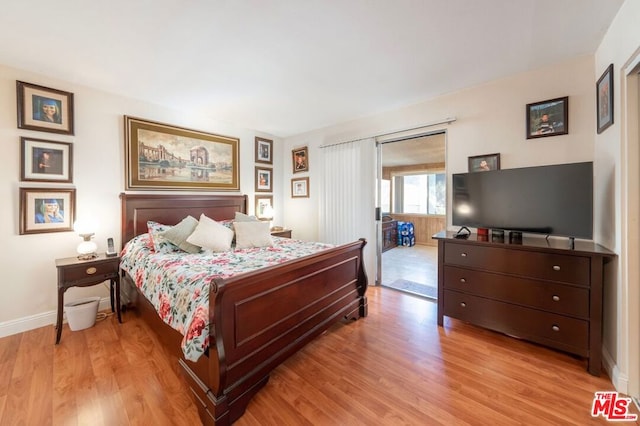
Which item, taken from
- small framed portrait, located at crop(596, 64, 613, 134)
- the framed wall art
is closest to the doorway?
small framed portrait, located at crop(596, 64, 613, 134)

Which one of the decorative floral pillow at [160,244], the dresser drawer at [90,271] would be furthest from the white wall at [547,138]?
the dresser drawer at [90,271]

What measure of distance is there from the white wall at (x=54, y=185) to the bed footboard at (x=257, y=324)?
84.4 inches

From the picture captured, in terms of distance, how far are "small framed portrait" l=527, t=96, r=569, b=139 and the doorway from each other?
1.99m

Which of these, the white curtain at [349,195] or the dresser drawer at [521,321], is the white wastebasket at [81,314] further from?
the dresser drawer at [521,321]

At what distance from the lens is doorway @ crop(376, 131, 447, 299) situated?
4391 millimetres

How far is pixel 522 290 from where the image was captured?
83.2 inches

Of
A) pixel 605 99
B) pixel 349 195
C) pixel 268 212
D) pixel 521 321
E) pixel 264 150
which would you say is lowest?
pixel 521 321

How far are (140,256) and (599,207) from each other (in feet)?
13.3

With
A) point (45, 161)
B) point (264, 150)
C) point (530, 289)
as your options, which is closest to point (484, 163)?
point (530, 289)

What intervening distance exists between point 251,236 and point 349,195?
164cm

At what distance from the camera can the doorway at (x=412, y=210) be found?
173 inches

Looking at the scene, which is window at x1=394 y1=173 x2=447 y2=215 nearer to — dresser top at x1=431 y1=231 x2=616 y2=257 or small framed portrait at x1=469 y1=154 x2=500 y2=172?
small framed portrait at x1=469 y1=154 x2=500 y2=172

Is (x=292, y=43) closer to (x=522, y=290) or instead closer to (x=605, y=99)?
(x=605, y=99)

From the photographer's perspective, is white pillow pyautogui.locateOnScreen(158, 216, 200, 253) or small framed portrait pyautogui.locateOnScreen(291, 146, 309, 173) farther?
small framed portrait pyautogui.locateOnScreen(291, 146, 309, 173)
